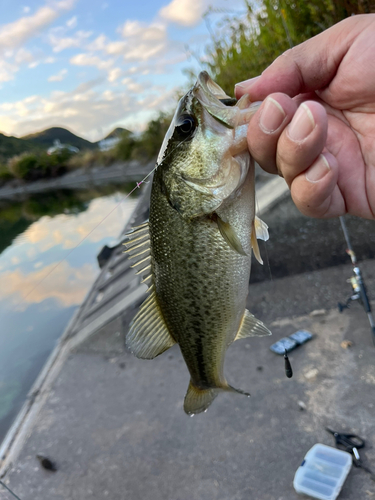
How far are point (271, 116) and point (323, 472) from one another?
8.92 feet

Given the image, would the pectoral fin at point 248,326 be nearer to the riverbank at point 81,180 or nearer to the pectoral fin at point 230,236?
the pectoral fin at point 230,236

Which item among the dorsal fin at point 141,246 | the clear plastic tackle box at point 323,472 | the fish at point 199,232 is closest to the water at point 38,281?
the dorsal fin at point 141,246

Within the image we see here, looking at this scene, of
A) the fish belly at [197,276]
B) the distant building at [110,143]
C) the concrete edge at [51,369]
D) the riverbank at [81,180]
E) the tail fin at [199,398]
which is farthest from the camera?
the distant building at [110,143]

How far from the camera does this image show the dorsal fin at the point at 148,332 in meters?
1.59

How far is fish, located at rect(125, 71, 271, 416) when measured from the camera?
1395 mm

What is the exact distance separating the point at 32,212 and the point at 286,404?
87.7 ft

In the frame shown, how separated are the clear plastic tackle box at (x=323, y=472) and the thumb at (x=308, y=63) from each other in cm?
267

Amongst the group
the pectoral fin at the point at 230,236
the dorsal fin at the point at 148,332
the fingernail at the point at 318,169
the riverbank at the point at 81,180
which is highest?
the fingernail at the point at 318,169

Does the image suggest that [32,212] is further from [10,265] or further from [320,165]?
[320,165]

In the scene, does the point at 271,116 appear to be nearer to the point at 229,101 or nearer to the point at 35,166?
the point at 229,101

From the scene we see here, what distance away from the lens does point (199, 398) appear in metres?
1.74

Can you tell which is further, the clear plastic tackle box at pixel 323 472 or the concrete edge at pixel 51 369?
the concrete edge at pixel 51 369

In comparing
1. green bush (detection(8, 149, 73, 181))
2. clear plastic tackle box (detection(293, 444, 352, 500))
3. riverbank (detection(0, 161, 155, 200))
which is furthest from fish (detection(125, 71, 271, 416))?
green bush (detection(8, 149, 73, 181))

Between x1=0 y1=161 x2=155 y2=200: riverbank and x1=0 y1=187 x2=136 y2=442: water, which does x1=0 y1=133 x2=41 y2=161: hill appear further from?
x1=0 y1=187 x2=136 y2=442: water
